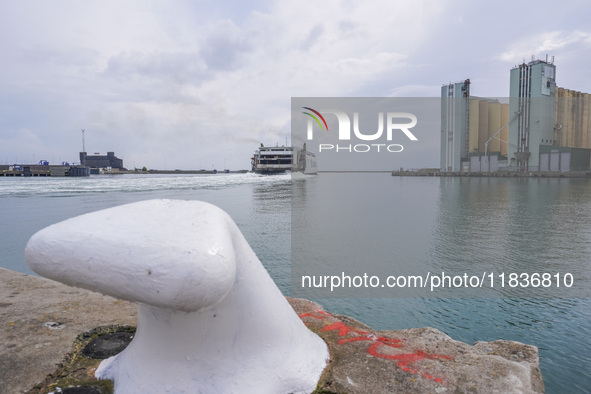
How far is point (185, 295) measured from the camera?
5.41 feet

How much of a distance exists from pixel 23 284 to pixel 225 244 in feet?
16.7

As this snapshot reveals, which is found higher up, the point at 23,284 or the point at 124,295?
the point at 124,295

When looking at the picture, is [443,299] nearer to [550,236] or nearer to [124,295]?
[124,295]

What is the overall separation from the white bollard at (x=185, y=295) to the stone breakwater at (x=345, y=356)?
1.06 feet

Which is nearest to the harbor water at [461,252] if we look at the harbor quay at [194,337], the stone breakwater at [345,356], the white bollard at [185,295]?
the stone breakwater at [345,356]

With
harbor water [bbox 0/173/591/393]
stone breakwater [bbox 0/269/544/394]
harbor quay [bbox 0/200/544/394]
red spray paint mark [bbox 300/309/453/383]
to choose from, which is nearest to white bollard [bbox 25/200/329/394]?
harbor quay [bbox 0/200/544/394]

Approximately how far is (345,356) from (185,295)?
1884 mm

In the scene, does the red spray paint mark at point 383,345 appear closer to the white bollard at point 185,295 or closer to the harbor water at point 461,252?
the white bollard at point 185,295

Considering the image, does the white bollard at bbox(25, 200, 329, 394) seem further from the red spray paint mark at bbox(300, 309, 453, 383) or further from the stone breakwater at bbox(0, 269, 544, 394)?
the red spray paint mark at bbox(300, 309, 453, 383)

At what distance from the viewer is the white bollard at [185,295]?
1683 millimetres

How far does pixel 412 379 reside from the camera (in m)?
2.69

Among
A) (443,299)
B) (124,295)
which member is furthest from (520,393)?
(443,299)

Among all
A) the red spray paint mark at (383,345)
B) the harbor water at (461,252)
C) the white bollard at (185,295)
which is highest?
the white bollard at (185,295)

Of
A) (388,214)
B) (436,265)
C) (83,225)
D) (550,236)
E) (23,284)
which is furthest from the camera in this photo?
(388,214)
